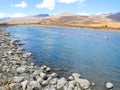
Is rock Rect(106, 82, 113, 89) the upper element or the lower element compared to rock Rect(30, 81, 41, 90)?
lower

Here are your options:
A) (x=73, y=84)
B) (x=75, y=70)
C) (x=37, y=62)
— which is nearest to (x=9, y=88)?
(x=73, y=84)

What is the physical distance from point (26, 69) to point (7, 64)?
8.17ft

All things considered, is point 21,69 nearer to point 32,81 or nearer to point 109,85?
point 32,81

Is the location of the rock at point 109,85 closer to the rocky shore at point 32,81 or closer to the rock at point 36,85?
the rocky shore at point 32,81

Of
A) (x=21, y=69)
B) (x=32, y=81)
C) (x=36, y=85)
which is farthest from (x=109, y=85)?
(x=21, y=69)

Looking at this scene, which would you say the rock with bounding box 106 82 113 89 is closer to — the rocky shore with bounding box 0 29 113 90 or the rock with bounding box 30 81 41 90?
the rocky shore with bounding box 0 29 113 90

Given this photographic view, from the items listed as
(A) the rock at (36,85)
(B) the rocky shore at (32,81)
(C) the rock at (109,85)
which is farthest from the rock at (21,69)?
(C) the rock at (109,85)

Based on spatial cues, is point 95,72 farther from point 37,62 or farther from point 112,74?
point 37,62

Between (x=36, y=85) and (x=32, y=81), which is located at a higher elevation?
(x=32, y=81)

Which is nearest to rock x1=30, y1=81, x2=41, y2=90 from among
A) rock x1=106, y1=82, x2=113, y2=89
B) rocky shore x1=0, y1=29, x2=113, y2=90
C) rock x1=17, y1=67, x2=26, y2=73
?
rocky shore x1=0, y1=29, x2=113, y2=90

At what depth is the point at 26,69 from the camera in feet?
67.5

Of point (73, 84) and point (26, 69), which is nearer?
point (73, 84)

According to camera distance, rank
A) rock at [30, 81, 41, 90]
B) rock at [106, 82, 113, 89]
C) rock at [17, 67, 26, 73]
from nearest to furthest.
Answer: rock at [30, 81, 41, 90]
rock at [106, 82, 113, 89]
rock at [17, 67, 26, 73]

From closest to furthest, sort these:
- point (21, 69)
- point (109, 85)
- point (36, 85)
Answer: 1. point (36, 85)
2. point (109, 85)
3. point (21, 69)
